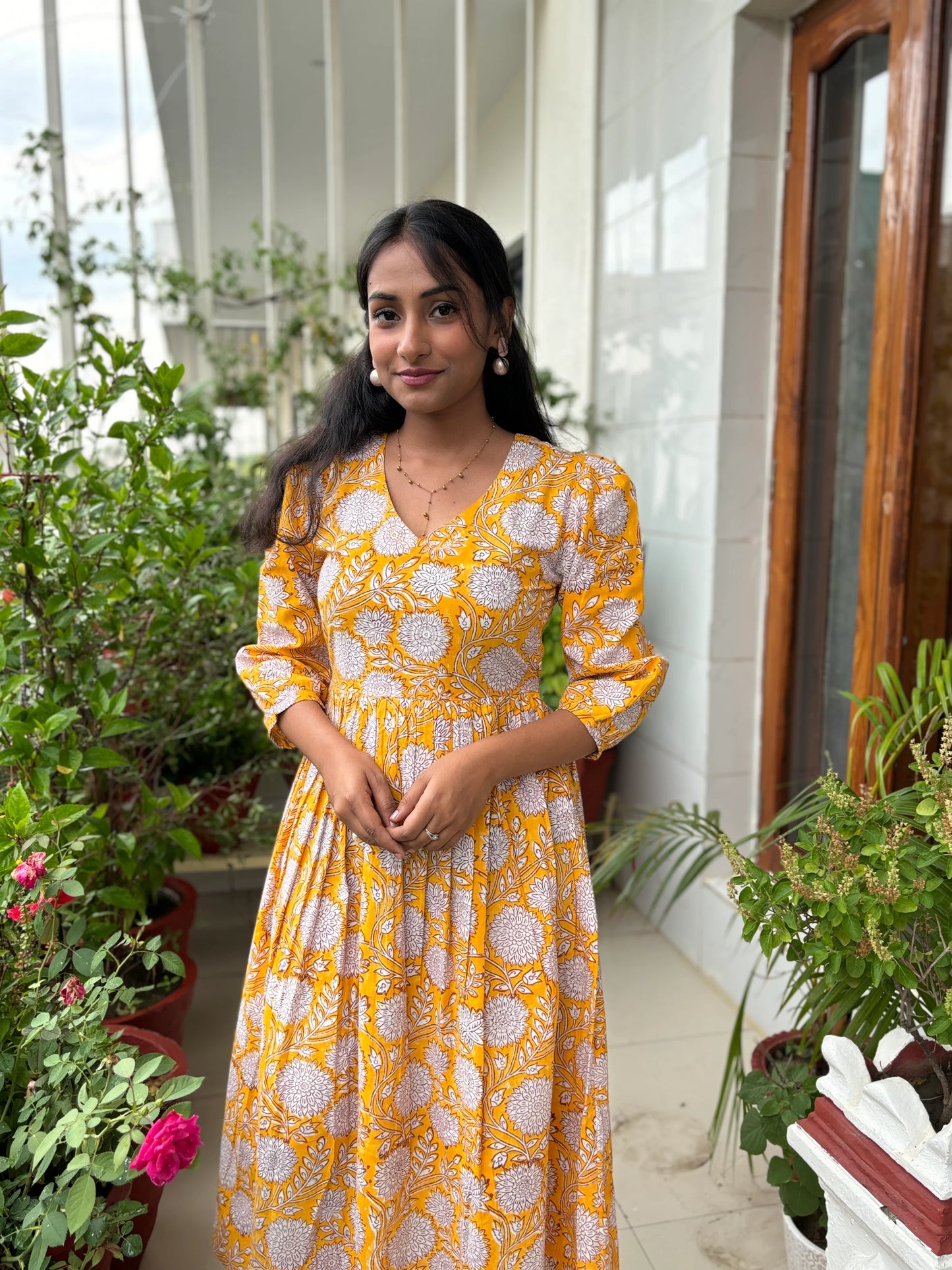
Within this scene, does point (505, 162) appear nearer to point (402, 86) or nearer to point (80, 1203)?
point (402, 86)

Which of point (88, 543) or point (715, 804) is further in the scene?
point (715, 804)

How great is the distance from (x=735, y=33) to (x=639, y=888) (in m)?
2.19

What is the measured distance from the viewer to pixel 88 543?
164 centimetres

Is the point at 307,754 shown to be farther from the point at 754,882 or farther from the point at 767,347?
the point at 767,347

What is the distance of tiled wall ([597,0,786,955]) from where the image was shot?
94.3 inches

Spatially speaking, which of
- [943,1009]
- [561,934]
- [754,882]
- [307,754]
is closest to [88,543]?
[307,754]

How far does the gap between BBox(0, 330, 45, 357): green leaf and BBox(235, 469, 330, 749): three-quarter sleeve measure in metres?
0.43

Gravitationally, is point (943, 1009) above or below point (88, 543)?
below

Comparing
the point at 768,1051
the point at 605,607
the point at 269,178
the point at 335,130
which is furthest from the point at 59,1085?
the point at 335,130

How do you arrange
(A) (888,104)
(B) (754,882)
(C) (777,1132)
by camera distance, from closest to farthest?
(B) (754,882), (C) (777,1132), (A) (888,104)

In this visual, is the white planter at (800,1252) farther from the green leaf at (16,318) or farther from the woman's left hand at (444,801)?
the green leaf at (16,318)

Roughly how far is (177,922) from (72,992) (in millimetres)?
1123

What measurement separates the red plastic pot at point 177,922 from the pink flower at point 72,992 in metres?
0.86

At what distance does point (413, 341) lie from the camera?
1.19 metres
